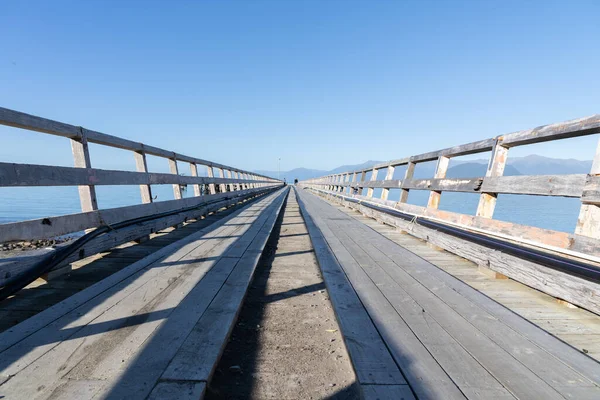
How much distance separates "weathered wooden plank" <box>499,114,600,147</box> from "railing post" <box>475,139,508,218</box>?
0.09m

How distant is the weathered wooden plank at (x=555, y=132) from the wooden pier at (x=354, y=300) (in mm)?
14

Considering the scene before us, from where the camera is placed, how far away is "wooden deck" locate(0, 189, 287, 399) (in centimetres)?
111

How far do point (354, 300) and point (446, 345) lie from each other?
0.63m

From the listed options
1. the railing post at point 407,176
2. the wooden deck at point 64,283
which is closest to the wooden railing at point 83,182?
the wooden deck at point 64,283

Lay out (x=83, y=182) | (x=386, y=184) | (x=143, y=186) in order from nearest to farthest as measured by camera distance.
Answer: (x=83, y=182)
(x=143, y=186)
(x=386, y=184)

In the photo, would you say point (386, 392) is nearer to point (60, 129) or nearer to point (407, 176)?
point (60, 129)

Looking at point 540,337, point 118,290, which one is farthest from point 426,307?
point 118,290

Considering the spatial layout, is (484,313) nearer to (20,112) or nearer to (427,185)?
(427,185)

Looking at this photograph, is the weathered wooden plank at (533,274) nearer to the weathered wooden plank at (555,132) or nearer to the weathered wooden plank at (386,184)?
the weathered wooden plank at (555,132)

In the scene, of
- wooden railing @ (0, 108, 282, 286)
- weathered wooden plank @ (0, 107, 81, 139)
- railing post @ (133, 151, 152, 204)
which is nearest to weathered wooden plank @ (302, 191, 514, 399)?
wooden railing @ (0, 108, 282, 286)

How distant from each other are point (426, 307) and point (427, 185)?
320 centimetres

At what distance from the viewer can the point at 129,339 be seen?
1.42 meters

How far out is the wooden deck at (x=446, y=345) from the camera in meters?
1.13

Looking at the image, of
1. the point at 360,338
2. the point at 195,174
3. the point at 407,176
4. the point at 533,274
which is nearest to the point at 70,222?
the point at 360,338
